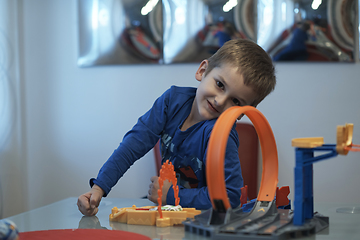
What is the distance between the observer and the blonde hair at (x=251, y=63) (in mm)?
872

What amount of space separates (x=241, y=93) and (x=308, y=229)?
40cm

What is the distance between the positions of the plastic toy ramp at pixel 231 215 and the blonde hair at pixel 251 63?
0.27m

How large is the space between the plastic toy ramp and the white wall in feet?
3.83

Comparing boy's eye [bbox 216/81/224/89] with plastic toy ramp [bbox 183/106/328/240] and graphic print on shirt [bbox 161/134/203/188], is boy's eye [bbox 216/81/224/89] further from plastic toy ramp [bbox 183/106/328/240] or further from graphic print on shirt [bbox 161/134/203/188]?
plastic toy ramp [bbox 183/106/328/240]

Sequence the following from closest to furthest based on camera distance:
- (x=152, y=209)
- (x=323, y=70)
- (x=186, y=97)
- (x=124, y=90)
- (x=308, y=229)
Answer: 1. (x=308, y=229)
2. (x=152, y=209)
3. (x=186, y=97)
4. (x=323, y=70)
5. (x=124, y=90)

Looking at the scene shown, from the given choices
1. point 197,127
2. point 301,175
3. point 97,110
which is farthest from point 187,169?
point 97,110

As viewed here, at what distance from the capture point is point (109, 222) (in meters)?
0.65

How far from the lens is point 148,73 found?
1.79 metres

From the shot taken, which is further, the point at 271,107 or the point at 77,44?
the point at 77,44

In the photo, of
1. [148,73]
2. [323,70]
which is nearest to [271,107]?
[323,70]

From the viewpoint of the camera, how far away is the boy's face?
0.87 meters

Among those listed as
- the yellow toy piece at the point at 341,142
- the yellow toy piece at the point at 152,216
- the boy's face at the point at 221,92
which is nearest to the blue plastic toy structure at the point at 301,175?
the yellow toy piece at the point at 341,142

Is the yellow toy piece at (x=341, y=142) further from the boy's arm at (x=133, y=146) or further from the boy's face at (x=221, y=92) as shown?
the boy's arm at (x=133, y=146)

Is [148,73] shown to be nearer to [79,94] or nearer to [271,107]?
[79,94]
